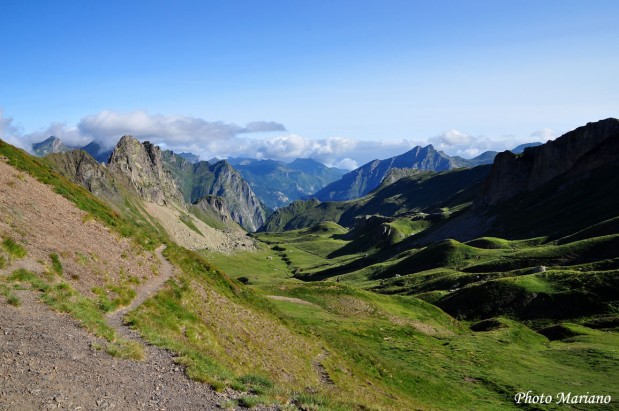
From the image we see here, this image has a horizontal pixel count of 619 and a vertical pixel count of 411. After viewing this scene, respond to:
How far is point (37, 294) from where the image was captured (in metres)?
21.5

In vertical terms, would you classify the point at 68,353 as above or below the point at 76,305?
below

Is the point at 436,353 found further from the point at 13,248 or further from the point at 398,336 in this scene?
the point at 13,248

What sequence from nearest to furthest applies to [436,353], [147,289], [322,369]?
1. [147,289]
2. [322,369]
3. [436,353]

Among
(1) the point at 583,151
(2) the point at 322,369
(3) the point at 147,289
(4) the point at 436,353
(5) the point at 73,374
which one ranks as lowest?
(4) the point at 436,353

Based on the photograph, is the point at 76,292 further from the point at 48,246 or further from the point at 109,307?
the point at 48,246

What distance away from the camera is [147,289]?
98.7 feet

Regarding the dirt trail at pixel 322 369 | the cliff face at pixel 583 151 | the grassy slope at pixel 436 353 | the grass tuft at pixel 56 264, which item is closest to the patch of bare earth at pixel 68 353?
the grass tuft at pixel 56 264

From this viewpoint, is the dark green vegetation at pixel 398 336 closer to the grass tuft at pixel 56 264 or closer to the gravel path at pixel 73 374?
the gravel path at pixel 73 374

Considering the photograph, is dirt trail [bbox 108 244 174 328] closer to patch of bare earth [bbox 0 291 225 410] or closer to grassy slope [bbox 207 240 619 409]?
patch of bare earth [bbox 0 291 225 410]

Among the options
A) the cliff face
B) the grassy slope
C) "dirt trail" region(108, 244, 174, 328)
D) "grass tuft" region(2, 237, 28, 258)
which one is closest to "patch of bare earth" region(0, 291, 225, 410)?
"dirt trail" region(108, 244, 174, 328)

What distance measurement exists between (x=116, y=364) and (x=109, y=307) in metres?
8.04

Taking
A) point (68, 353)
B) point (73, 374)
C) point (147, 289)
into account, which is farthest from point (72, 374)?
point (147, 289)

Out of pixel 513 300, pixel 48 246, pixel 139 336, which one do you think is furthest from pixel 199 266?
pixel 513 300

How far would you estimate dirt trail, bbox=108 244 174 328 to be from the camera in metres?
23.5
